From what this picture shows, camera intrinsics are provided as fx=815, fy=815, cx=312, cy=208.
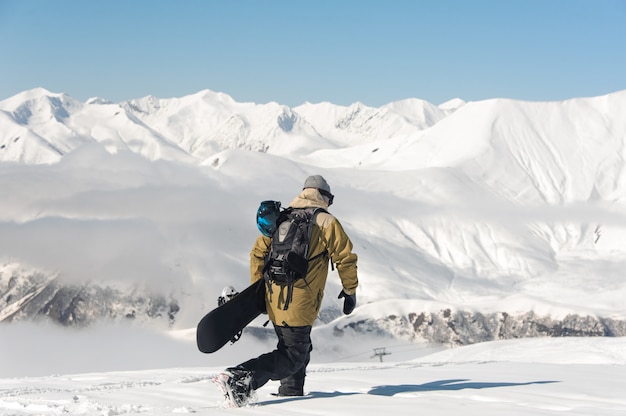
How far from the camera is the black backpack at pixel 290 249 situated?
11.4 metres

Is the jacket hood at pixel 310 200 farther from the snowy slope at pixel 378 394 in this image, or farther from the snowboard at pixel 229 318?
the snowy slope at pixel 378 394

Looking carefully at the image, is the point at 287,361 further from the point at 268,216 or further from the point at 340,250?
the point at 268,216

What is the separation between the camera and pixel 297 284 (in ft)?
37.9

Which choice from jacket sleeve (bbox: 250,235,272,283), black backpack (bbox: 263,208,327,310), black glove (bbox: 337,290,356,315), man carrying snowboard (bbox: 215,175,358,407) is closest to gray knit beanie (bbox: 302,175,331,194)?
man carrying snowboard (bbox: 215,175,358,407)

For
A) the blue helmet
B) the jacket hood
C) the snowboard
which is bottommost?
the snowboard

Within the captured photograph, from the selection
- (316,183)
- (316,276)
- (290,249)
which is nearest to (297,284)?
(316,276)

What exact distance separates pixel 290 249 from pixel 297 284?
51 centimetres

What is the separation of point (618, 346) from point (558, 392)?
2753 centimetres

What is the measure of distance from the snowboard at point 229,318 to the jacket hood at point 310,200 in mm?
1254

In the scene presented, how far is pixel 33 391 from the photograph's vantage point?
1383cm

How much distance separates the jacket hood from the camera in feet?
39.3

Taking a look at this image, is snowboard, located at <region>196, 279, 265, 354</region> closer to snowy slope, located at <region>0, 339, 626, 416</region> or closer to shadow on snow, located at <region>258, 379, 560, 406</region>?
snowy slope, located at <region>0, 339, 626, 416</region>

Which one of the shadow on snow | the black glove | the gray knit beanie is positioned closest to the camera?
the shadow on snow

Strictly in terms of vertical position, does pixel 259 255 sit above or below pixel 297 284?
above
